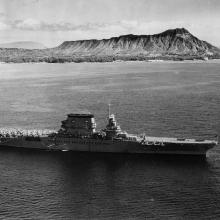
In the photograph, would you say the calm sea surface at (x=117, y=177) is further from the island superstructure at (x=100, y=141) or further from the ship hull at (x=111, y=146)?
the island superstructure at (x=100, y=141)

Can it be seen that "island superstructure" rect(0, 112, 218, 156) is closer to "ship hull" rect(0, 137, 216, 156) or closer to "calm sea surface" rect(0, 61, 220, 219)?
"ship hull" rect(0, 137, 216, 156)

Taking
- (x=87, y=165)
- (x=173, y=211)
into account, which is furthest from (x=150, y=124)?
(x=173, y=211)

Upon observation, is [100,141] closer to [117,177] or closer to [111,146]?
[111,146]

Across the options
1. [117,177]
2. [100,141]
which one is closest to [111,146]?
[100,141]

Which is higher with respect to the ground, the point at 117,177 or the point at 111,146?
the point at 111,146

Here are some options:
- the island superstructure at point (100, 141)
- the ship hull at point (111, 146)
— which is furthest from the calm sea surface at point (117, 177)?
the island superstructure at point (100, 141)

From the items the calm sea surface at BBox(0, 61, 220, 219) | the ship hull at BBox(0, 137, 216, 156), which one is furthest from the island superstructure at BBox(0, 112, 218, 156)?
the calm sea surface at BBox(0, 61, 220, 219)

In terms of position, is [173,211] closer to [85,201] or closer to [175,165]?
[85,201]

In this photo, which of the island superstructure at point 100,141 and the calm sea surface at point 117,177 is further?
the island superstructure at point 100,141
